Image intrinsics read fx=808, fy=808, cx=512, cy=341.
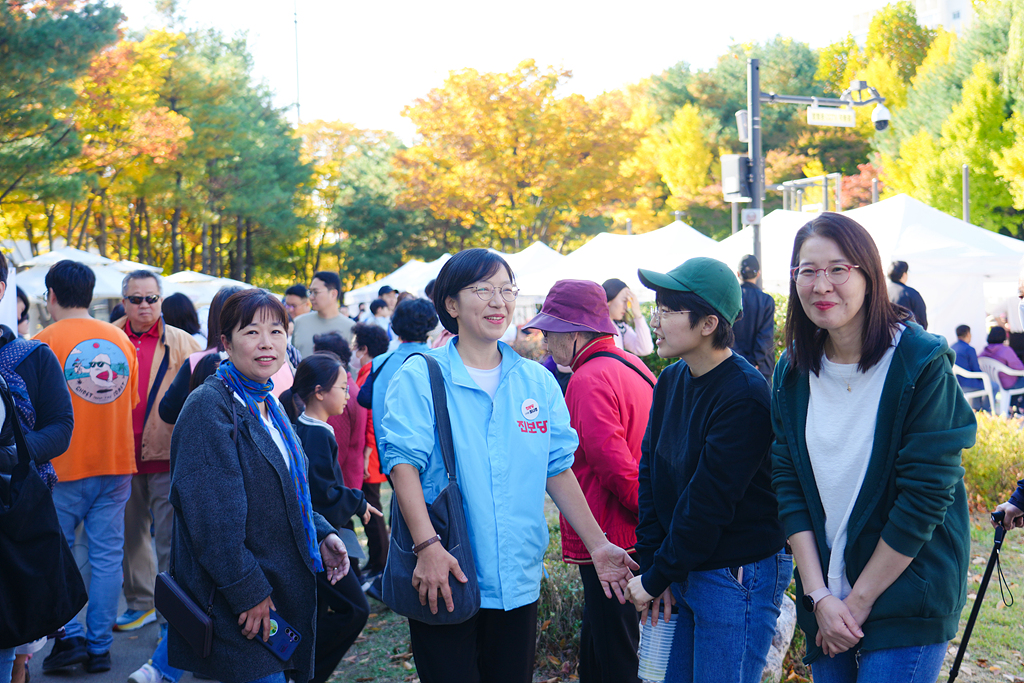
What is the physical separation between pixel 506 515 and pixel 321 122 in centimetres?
5183

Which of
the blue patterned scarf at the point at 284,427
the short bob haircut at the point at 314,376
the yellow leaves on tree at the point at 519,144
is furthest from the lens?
the yellow leaves on tree at the point at 519,144

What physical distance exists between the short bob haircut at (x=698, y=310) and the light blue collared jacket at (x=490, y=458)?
1.78 ft

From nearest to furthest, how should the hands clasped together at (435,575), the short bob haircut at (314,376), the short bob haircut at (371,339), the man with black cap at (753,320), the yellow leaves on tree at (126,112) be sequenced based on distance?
the hands clasped together at (435,575)
the short bob haircut at (314,376)
the short bob haircut at (371,339)
the man with black cap at (753,320)
the yellow leaves on tree at (126,112)

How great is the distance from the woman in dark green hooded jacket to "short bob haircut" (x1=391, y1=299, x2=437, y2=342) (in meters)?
3.07

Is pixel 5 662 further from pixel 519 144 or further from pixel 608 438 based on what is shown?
pixel 519 144

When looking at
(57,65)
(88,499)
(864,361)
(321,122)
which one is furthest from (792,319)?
(321,122)

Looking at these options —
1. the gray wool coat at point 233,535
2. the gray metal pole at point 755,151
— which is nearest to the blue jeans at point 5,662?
the gray wool coat at point 233,535

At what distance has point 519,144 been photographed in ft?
97.6

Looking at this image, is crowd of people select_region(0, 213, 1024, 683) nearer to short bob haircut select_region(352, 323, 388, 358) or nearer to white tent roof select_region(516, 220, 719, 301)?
short bob haircut select_region(352, 323, 388, 358)

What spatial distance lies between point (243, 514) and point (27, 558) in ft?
2.45

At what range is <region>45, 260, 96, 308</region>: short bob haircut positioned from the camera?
4434 millimetres

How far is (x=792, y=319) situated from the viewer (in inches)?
92.3

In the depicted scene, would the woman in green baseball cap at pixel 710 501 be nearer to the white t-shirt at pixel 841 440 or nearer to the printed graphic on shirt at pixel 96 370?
the white t-shirt at pixel 841 440

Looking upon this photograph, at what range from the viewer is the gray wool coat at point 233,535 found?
8.29 ft
